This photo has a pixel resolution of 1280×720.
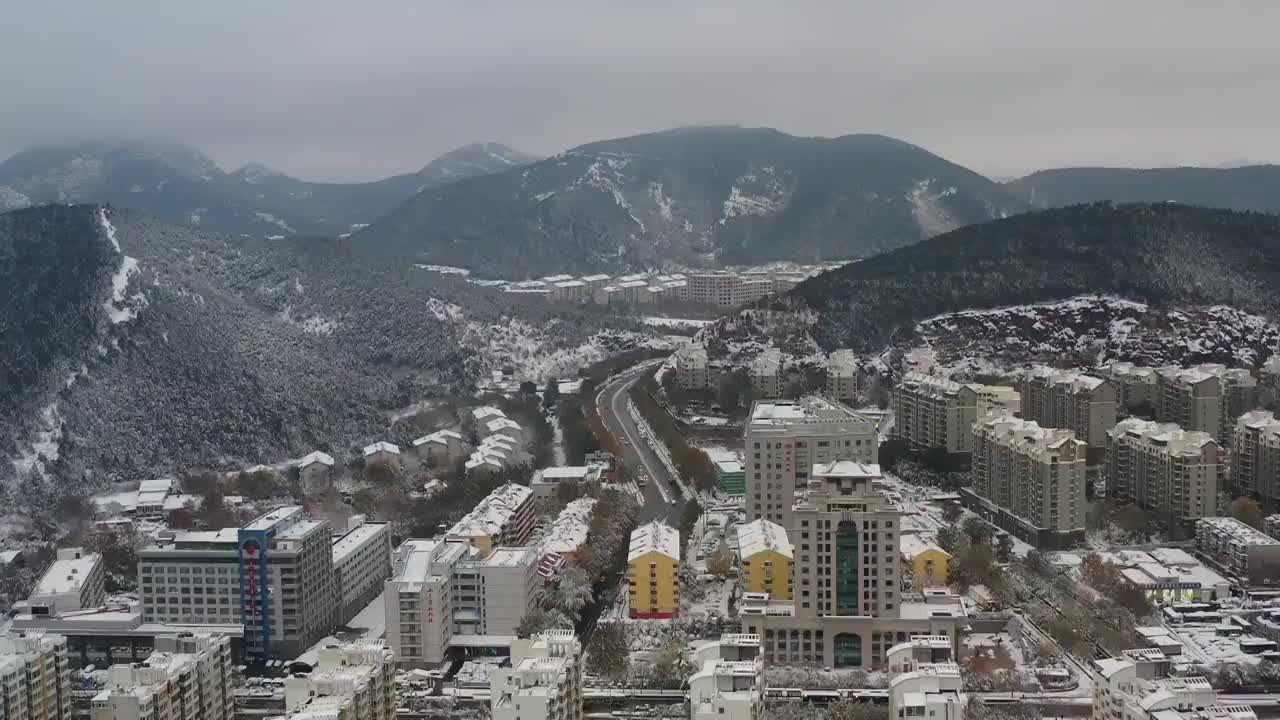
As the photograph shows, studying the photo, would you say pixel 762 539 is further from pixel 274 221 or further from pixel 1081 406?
pixel 274 221

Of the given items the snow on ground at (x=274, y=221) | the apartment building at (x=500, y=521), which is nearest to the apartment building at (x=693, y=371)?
the apartment building at (x=500, y=521)

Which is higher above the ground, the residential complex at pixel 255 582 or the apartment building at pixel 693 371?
the apartment building at pixel 693 371

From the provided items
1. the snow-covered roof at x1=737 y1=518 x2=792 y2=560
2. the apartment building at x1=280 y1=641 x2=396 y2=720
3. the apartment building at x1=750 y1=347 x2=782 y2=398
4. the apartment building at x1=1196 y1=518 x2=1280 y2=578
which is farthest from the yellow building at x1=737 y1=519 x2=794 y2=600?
the apartment building at x1=750 y1=347 x2=782 y2=398

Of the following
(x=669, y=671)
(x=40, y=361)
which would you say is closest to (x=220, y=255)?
(x=40, y=361)

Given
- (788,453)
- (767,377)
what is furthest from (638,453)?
(788,453)

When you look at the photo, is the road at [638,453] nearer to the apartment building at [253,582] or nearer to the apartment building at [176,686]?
the apartment building at [253,582]

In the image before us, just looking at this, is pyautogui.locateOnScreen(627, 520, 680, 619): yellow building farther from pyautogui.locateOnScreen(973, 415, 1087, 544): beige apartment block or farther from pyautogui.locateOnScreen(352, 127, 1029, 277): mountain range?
pyautogui.locateOnScreen(352, 127, 1029, 277): mountain range

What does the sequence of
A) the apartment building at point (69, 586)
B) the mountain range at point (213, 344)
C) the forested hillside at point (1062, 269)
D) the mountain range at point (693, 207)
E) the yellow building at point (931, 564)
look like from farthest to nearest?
the mountain range at point (693, 207) → the forested hillside at point (1062, 269) → the mountain range at point (213, 344) → the yellow building at point (931, 564) → the apartment building at point (69, 586)

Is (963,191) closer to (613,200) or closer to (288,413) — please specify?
(613,200)
